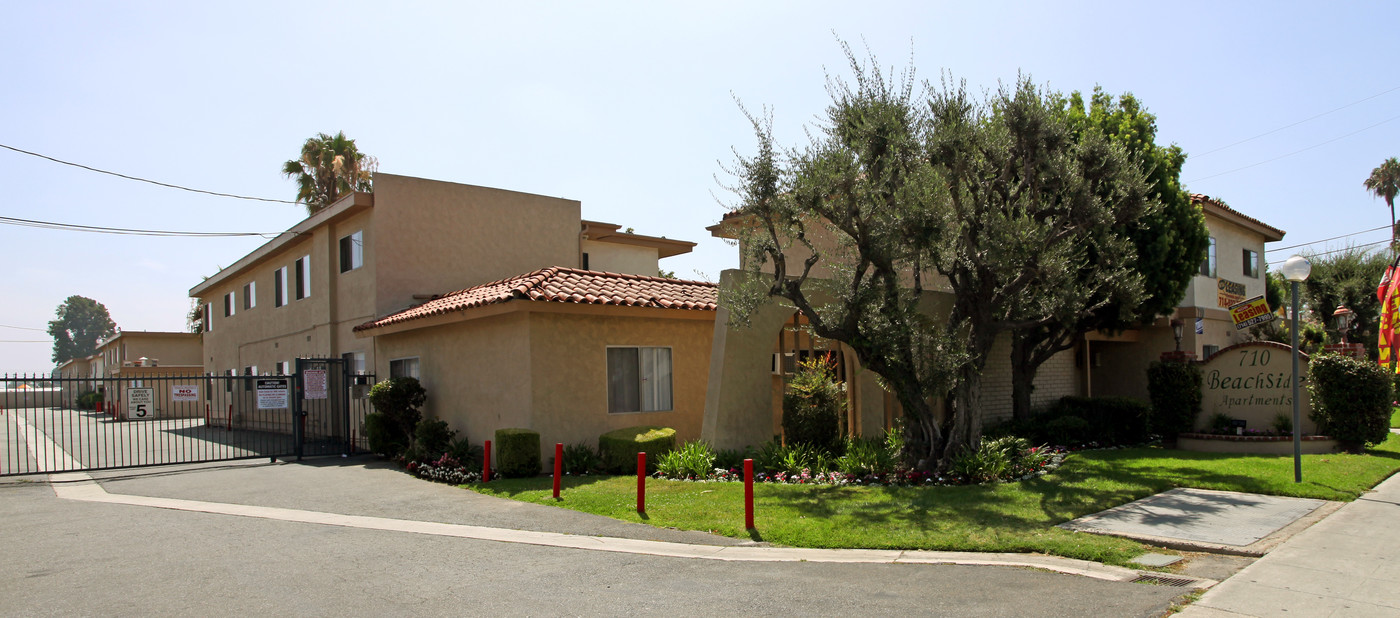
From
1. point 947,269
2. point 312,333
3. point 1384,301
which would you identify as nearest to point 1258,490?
point 947,269

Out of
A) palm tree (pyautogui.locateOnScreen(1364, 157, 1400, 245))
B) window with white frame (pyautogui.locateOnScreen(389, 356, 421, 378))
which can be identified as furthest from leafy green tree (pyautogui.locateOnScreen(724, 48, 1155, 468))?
palm tree (pyautogui.locateOnScreen(1364, 157, 1400, 245))

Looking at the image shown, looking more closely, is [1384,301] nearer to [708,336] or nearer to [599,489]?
[708,336]

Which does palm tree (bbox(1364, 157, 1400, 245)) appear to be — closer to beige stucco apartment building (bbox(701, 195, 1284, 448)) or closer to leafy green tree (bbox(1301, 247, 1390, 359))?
leafy green tree (bbox(1301, 247, 1390, 359))

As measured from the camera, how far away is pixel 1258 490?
1066cm

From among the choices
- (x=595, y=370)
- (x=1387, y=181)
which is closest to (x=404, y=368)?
(x=595, y=370)

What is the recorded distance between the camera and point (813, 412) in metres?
13.8

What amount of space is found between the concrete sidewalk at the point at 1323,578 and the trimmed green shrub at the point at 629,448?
8.67m

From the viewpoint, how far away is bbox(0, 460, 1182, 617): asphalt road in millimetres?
6207

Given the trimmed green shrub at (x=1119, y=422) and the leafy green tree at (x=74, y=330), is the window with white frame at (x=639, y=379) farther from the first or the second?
the leafy green tree at (x=74, y=330)

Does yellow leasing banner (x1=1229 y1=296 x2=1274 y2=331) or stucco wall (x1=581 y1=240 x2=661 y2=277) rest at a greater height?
stucco wall (x1=581 y1=240 x2=661 y2=277)

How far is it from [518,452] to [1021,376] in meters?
10.2

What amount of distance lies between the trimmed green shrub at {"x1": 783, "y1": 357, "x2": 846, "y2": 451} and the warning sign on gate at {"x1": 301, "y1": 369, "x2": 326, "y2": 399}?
996 cm

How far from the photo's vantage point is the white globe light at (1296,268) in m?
10.7

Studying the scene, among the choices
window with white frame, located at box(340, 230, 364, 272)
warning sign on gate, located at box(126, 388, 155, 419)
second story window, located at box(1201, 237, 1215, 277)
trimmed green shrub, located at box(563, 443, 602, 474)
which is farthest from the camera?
second story window, located at box(1201, 237, 1215, 277)
